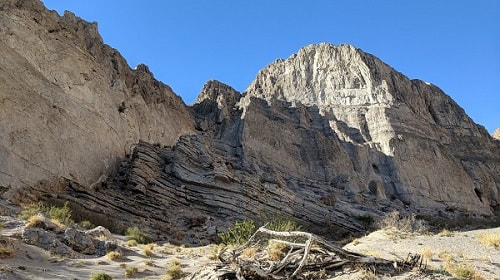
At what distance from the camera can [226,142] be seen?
48219 mm

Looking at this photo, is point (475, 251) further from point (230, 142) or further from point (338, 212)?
point (230, 142)

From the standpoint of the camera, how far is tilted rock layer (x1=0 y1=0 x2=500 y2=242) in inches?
980

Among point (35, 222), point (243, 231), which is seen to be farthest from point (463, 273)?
point (35, 222)

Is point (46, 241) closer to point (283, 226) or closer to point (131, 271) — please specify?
point (131, 271)

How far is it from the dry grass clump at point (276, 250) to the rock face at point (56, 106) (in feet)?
51.2

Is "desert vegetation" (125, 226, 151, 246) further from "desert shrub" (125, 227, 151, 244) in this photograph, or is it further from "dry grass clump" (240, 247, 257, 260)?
"dry grass clump" (240, 247, 257, 260)

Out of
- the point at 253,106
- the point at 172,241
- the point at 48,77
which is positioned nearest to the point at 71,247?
the point at 172,241

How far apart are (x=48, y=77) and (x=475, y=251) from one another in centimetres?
2616

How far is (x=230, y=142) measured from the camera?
48.4m

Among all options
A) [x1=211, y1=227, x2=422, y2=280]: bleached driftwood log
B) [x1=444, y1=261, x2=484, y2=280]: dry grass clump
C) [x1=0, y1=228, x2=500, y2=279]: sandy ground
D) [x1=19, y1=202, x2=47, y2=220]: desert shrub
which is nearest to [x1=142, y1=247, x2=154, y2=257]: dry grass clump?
[x1=0, y1=228, x2=500, y2=279]: sandy ground

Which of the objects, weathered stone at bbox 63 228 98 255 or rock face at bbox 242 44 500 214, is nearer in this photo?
weathered stone at bbox 63 228 98 255

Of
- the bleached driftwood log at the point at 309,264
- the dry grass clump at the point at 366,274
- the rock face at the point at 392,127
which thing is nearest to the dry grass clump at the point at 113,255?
the bleached driftwood log at the point at 309,264

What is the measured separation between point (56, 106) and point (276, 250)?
2092cm

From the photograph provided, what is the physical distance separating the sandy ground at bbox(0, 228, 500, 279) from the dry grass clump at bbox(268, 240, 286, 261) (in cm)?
181
